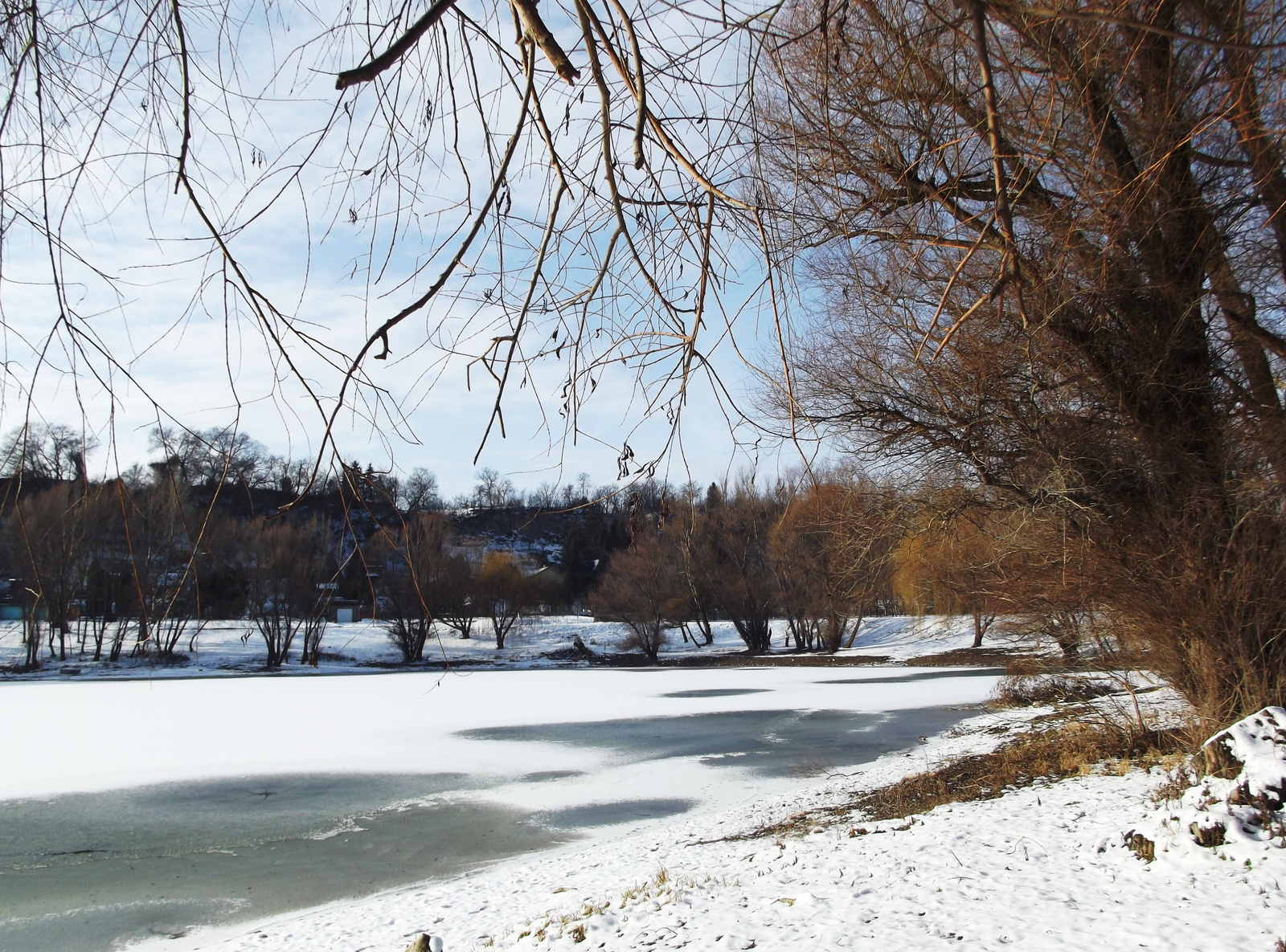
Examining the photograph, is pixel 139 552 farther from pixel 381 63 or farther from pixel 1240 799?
pixel 1240 799

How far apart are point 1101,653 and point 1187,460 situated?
7.95 feet

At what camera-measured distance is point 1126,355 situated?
22.4 ft

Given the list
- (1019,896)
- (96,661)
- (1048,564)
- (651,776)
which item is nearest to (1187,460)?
(1048,564)

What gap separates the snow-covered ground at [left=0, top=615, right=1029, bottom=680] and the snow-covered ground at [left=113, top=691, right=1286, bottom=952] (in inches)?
778

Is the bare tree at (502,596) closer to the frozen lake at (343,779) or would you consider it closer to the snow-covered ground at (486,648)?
the snow-covered ground at (486,648)

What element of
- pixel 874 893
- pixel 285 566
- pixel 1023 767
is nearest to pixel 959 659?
pixel 1023 767

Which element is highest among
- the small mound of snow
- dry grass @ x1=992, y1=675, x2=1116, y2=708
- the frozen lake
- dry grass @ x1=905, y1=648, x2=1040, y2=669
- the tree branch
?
the tree branch

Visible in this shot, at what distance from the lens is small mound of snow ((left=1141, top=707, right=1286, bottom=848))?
4652mm

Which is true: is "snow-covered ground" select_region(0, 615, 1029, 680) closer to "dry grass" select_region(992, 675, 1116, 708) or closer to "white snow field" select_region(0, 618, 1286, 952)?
"white snow field" select_region(0, 618, 1286, 952)

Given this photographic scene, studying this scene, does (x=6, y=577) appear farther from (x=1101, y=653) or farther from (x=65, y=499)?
(x=1101, y=653)

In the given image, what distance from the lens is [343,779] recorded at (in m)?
11.6

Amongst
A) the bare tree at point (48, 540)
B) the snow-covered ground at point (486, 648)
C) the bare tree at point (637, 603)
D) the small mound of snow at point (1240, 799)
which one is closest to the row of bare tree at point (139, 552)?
the bare tree at point (48, 540)

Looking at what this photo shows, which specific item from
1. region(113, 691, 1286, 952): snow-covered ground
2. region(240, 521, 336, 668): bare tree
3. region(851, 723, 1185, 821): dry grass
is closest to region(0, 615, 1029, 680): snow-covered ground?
region(851, 723, 1185, 821): dry grass

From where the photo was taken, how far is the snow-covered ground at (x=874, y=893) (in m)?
4.11
